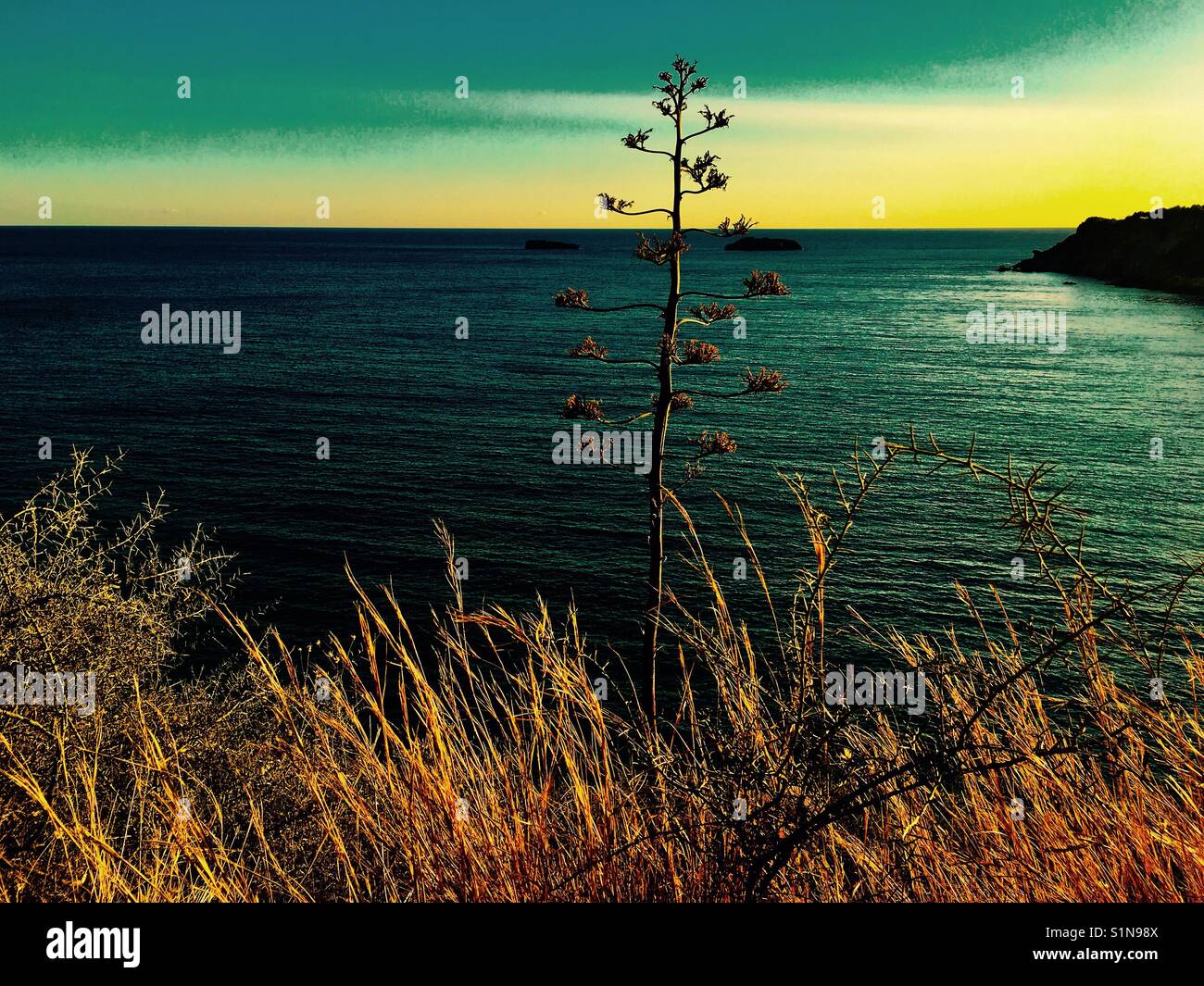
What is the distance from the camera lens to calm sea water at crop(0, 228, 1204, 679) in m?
34.8

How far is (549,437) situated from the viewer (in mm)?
53469

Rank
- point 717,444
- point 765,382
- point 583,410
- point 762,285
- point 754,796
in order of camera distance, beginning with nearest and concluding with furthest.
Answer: point 754,796, point 762,285, point 765,382, point 583,410, point 717,444

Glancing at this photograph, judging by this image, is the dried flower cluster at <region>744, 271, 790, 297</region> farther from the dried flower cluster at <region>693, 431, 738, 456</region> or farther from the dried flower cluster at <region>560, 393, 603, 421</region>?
the dried flower cluster at <region>560, 393, 603, 421</region>

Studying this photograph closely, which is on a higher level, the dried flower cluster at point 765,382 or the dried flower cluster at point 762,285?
the dried flower cluster at point 762,285

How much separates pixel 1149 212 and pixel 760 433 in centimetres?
12899

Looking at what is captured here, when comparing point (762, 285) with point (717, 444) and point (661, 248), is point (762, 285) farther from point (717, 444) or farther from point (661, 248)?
point (717, 444)

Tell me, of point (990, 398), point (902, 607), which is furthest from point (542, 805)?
point (990, 398)

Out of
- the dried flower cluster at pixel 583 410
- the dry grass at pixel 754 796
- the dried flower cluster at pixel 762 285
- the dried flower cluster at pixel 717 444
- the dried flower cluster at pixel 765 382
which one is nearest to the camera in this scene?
the dry grass at pixel 754 796

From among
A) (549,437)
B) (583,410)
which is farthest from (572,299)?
(549,437)

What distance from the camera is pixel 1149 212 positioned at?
142m

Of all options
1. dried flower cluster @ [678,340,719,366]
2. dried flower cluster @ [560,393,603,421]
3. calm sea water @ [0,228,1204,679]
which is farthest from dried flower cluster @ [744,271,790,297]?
calm sea water @ [0,228,1204,679]

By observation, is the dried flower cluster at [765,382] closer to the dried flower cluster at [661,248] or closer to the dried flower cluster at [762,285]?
the dried flower cluster at [762,285]

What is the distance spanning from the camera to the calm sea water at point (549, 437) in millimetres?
34844

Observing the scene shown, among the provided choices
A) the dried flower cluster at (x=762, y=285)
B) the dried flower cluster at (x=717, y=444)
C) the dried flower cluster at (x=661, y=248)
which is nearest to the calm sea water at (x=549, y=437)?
the dried flower cluster at (x=661, y=248)
